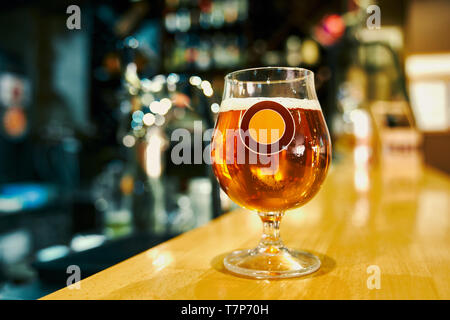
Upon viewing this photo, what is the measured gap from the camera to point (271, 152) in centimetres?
53

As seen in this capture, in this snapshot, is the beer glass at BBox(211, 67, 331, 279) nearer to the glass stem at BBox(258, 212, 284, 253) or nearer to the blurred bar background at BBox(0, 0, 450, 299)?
the glass stem at BBox(258, 212, 284, 253)

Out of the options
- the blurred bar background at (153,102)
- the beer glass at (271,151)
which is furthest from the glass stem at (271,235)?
the blurred bar background at (153,102)

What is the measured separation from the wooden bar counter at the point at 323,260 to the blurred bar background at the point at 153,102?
0.30m

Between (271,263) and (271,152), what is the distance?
5.6 inches

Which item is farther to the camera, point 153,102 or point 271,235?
point 153,102

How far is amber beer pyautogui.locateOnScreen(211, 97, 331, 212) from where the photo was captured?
53cm

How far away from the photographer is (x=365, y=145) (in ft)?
7.88

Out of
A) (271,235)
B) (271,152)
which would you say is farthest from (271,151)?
(271,235)

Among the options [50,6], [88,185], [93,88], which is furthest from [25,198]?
[50,6]

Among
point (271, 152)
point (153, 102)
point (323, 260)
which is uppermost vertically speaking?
point (153, 102)

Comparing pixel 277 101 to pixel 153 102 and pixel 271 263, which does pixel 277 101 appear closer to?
pixel 271 263

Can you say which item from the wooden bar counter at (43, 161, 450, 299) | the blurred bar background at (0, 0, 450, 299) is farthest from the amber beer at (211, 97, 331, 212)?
the blurred bar background at (0, 0, 450, 299)

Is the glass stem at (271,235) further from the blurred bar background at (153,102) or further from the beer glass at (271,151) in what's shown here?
the blurred bar background at (153,102)
